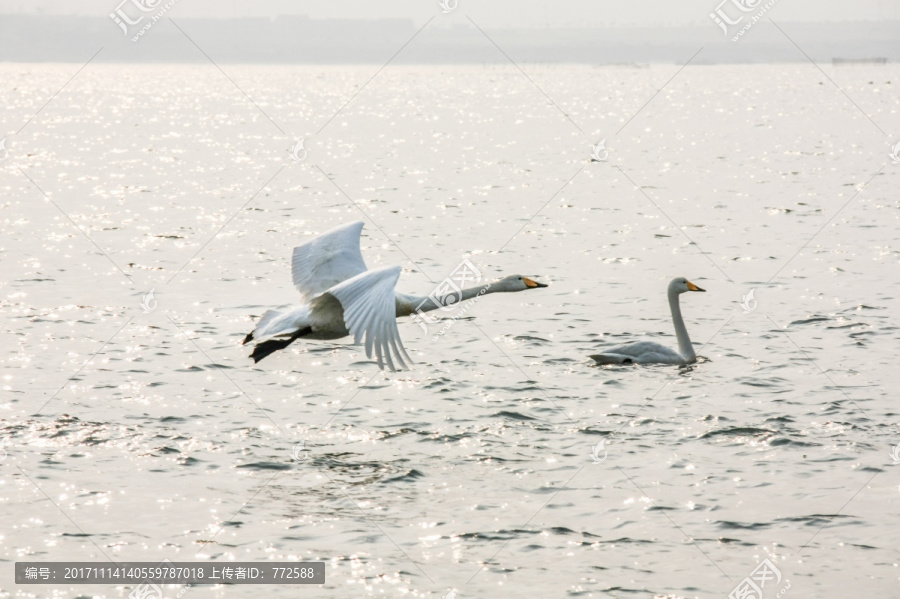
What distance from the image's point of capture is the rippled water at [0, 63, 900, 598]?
33.8 feet

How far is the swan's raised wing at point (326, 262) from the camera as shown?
51.0 ft

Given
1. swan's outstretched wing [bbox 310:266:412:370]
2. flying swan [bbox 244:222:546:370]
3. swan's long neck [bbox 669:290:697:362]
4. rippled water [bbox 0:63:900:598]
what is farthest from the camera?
swan's long neck [bbox 669:290:697:362]

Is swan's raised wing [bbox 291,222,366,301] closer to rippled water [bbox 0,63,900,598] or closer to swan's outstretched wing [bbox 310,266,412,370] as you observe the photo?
rippled water [bbox 0,63,900,598]

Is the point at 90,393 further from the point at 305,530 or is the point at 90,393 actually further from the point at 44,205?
the point at 44,205

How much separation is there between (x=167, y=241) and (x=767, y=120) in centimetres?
5621

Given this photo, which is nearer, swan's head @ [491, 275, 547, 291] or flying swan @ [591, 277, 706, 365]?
swan's head @ [491, 275, 547, 291]

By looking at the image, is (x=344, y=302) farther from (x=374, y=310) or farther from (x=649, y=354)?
(x=649, y=354)

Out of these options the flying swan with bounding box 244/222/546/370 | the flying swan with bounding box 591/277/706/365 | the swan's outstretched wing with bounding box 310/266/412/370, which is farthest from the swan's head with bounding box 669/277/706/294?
the swan's outstretched wing with bounding box 310/266/412/370

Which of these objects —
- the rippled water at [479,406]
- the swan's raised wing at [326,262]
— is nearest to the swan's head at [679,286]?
the rippled water at [479,406]

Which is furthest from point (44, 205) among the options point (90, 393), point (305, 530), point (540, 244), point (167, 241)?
point (305, 530)

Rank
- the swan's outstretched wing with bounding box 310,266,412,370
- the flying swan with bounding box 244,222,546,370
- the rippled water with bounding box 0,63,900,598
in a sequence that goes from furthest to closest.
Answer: the flying swan with bounding box 244,222,546,370
the swan's outstretched wing with bounding box 310,266,412,370
the rippled water with bounding box 0,63,900,598

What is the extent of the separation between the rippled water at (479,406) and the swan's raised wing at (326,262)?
1.29 meters

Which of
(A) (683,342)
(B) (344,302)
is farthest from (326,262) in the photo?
(A) (683,342)

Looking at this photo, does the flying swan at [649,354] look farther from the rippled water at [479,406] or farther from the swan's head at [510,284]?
the swan's head at [510,284]
